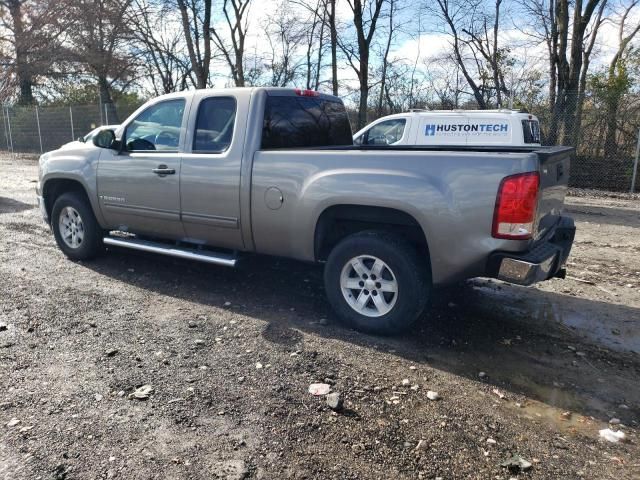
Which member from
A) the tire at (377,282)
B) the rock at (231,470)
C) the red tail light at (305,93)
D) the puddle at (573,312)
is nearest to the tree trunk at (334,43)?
the red tail light at (305,93)

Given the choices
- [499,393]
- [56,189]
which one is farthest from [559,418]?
[56,189]

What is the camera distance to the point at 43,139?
2450 centimetres

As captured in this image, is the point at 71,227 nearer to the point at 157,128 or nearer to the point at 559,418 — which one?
the point at 157,128

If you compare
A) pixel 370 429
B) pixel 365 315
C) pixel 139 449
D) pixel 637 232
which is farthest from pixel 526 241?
pixel 637 232

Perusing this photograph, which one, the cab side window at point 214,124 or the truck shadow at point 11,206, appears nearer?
the cab side window at point 214,124

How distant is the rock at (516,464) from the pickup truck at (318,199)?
132 centimetres

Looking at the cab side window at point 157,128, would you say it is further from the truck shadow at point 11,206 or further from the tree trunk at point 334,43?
the tree trunk at point 334,43

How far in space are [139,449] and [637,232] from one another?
869 cm

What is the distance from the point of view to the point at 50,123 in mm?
23844

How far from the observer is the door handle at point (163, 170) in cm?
507

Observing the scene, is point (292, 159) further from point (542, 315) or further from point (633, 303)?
point (633, 303)

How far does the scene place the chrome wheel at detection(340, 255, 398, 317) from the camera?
4137 mm

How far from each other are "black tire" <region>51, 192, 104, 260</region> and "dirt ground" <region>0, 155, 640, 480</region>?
0.33 metres

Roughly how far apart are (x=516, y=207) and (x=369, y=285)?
134 centimetres
